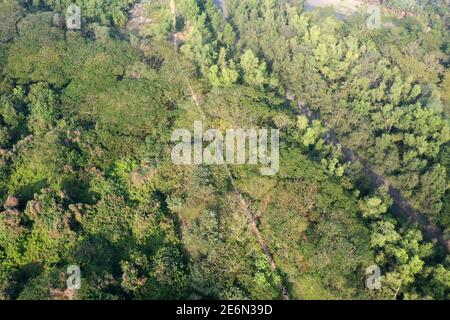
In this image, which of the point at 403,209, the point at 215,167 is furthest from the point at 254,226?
the point at 403,209

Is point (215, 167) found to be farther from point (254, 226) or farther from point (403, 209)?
point (403, 209)

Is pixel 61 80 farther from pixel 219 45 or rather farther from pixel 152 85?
pixel 219 45

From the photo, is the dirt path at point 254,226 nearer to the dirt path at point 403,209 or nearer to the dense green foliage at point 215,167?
the dense green foliage at point 215,167

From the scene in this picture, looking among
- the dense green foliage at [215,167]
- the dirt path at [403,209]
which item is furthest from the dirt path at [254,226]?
the dirt path at [403,209]

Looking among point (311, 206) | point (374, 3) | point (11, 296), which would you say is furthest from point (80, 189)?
point (374, 3)

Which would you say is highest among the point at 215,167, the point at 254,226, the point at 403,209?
Answer: the point at 215,167

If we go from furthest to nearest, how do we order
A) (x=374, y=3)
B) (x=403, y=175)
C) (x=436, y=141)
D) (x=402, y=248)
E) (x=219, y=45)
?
(x=374, y=3) < (x=219, y=45) < (x=436, y=141) < (x=403, y=175) < (x=402, y=248)

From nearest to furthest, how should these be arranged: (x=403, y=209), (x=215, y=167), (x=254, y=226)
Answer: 1. (x=254, y=226)
2. (x=215, y=167)
3. (x=403, y=209)

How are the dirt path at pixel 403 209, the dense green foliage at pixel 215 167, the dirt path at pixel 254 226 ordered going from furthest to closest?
the dirt path at pixel 403 209, the dirt path at pixel 254 226, the dense green foliage at pixel 215 167
